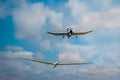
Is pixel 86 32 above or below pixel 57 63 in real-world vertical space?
above

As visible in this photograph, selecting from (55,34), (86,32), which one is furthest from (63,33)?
(86,32)

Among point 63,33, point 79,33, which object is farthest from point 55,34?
point 79,33

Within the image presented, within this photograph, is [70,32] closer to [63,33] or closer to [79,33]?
[63,33]

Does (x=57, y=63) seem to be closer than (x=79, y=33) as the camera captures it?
Yes

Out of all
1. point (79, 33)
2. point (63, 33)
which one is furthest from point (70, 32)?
point (79, 33)

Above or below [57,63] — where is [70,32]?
above

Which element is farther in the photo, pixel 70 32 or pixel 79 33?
pixel 79 33

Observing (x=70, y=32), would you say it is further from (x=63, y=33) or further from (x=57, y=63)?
(x=57, y=63)
